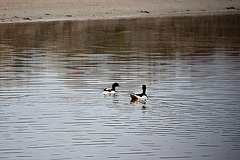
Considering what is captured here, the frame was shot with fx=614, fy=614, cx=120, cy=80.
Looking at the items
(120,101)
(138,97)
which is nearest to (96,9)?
(120,101)

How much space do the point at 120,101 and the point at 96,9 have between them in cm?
4681

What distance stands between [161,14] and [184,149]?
5425cm

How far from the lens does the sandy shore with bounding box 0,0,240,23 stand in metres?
61.7

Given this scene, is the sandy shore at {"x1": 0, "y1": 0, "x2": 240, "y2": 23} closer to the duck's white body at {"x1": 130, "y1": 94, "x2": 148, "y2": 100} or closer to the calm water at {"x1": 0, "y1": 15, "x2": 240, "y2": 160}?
the calm water at {"x1": 0, "y1": 15, "x2": 240, "y2": 160}

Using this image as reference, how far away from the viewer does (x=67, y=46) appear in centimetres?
3744

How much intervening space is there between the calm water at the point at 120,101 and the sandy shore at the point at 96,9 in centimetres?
2239

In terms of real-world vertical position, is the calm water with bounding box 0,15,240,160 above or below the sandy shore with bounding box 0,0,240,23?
below

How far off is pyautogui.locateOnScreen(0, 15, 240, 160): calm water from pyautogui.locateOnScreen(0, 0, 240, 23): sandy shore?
22386 millimetres

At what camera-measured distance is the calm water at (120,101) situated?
1323 cm

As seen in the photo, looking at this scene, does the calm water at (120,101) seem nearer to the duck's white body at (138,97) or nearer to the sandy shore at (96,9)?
the duck's white body at (138,97)

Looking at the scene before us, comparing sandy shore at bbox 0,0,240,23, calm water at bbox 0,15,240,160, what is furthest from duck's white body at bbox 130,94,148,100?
A: sandy shore at bbox 0,0,240,23

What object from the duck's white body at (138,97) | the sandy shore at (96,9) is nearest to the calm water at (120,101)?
the duck's white body at (138,97)

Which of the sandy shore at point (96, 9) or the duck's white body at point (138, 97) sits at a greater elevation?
the sandy shore at point (96, 9)

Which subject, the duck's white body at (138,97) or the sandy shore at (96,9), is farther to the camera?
the sandy shore at (96,9)
